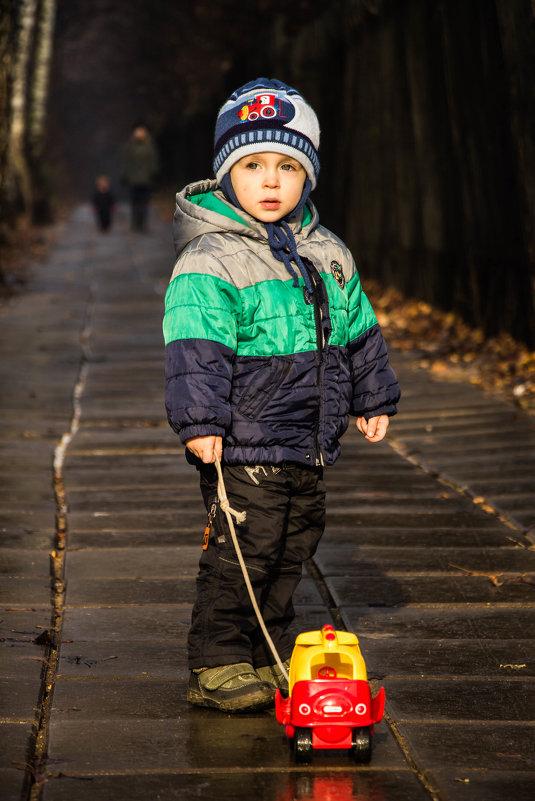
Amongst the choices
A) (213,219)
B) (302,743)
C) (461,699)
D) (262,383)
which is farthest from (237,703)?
(213,219)

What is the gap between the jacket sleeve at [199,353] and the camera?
3355 millimetres

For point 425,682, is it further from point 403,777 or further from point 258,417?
point 258,417

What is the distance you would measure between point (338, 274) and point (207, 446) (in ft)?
2.29

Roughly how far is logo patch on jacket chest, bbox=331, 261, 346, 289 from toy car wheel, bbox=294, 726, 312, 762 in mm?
1289

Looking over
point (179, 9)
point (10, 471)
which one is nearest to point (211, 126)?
point (179, 9)

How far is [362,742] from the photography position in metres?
3.04

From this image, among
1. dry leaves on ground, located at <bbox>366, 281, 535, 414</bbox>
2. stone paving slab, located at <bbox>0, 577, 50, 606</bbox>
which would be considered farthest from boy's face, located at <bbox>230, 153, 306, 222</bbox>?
dry leaves on ground, located at <bbox>366, 281, 535, 414</bbox>

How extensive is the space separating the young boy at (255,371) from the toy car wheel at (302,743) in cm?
36

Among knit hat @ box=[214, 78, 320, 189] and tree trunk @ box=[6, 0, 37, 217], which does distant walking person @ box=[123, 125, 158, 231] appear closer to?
tree trunk @ box=[6, 0, 37, 217]

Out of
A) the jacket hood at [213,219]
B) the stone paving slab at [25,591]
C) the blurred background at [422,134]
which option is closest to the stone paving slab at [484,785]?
the jacket hood at [213,219]

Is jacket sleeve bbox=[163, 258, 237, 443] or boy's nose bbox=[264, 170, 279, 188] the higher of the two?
boy's nose bbox=[264, 170, 279, 188]

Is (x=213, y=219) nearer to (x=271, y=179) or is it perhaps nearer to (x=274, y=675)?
(x=271, y=179)

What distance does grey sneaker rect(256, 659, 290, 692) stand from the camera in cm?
363

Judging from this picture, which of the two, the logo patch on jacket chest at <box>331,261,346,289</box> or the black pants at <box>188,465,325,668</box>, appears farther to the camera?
the logo patch on jacket chest at <box>331,261,346,289</box>
